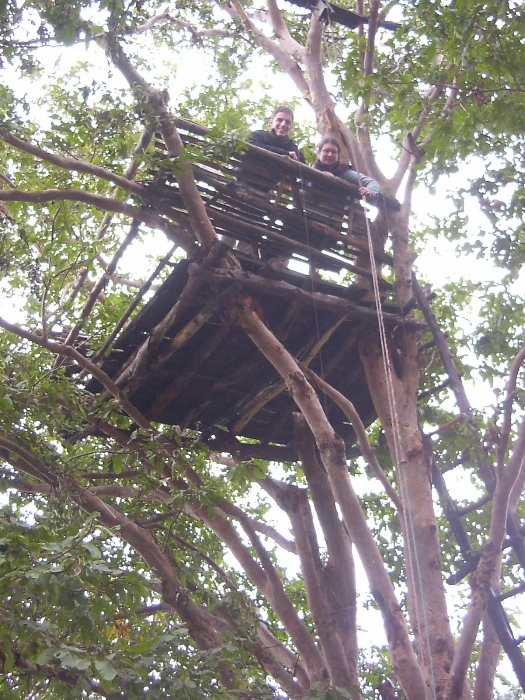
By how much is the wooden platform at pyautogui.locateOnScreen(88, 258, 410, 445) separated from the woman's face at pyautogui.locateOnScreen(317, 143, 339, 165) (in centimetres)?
161

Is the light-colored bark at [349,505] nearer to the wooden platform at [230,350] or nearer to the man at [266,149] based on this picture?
the wooden platform at [230,350]

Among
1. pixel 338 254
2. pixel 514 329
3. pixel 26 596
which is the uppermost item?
pixel 338 254

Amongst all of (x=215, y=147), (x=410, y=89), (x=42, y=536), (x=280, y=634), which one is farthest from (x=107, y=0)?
(x=280, y=634)

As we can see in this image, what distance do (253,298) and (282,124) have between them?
83.6 inches

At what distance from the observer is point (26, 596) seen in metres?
4.17

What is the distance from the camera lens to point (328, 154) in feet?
24.4

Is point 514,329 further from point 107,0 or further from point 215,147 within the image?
point 107,0

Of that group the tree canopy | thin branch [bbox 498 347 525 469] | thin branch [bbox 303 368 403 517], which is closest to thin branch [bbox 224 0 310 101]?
the tree canopy

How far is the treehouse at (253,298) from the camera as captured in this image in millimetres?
6156

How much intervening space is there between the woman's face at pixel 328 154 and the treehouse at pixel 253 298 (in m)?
0.59

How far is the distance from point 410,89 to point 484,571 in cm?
394

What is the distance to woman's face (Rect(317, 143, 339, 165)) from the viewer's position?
7.41 meters

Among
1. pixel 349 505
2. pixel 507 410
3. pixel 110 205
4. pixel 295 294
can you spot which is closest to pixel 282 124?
pixel 295 294

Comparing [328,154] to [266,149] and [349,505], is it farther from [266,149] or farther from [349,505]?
[349,505]
